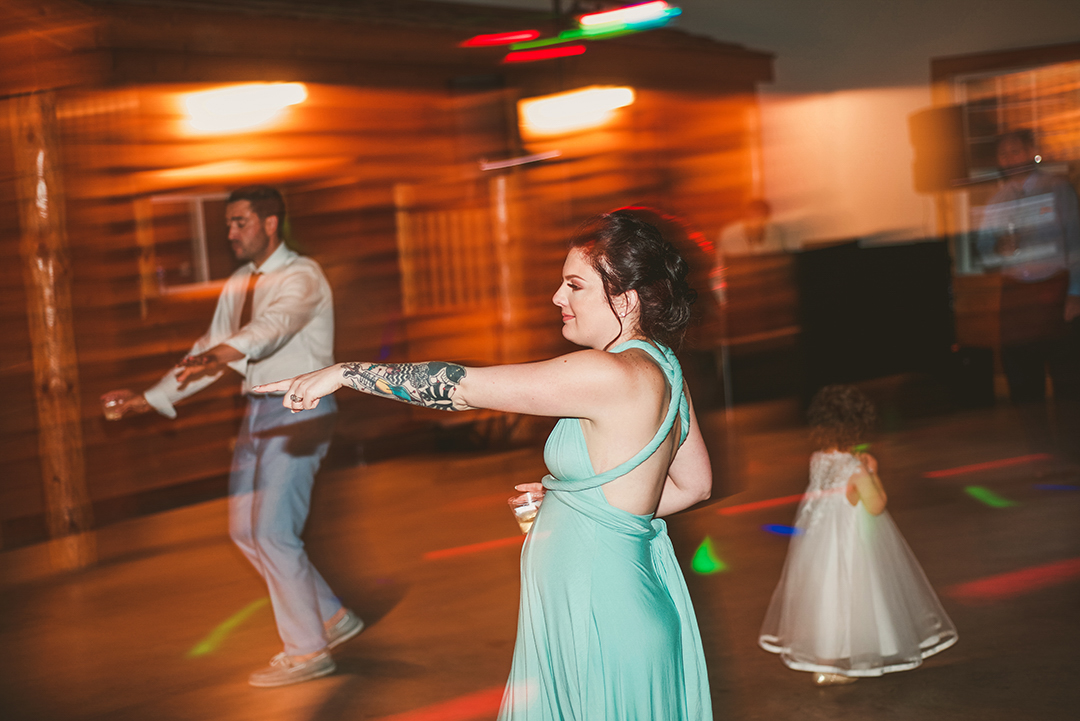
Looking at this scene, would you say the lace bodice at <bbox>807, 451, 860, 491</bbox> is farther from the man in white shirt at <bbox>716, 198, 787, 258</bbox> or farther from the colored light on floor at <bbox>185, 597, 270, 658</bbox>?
the man in white shirt at <bbox>716, 198, 787, 258</bbox>

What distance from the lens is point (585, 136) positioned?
9.02 metres

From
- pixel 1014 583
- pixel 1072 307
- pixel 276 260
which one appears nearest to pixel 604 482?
pixel 276 260

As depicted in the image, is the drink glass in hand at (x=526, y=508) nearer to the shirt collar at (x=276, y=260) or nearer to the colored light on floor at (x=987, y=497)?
the shirt collar at (x=276, y=260)

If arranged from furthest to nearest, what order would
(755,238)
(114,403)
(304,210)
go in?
→ (755,238) → (304,210) → (114,403)

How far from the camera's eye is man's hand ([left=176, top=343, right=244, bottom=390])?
2.76 meters

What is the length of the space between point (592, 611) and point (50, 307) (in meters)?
4.63

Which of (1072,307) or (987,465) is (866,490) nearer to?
(1072,307)

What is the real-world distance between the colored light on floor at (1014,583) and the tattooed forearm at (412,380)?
9.33 ft

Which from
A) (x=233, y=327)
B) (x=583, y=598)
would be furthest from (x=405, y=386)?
(x=233, y=327)

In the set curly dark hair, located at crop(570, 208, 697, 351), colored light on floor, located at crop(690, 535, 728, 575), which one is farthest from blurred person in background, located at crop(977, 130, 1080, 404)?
curly dark hair, located at crop(570, 208, 697, 351)

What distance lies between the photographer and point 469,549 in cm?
478

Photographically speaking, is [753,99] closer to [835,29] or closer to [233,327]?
[835,29]

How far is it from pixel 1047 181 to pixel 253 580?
486cm

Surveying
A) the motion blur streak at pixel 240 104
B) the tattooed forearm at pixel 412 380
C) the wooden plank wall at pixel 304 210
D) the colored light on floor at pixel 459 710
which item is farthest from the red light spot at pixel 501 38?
the tattooed forearm at pixel 412 380
